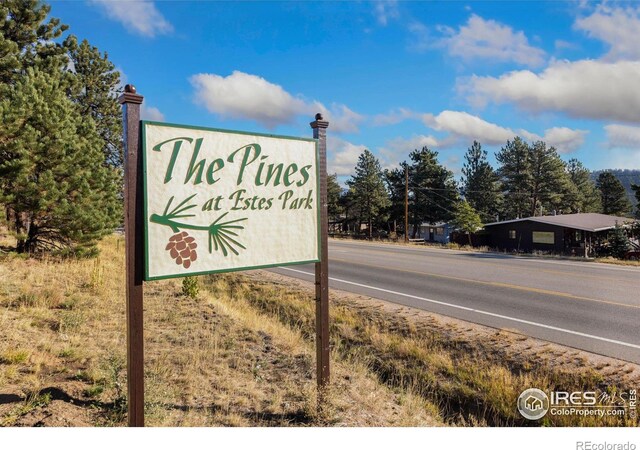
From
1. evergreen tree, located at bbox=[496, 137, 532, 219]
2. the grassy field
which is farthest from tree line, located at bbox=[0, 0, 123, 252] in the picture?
evergreen tree, located at bbox=[496, 137, 532, 219]

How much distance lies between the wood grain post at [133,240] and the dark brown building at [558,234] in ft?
106

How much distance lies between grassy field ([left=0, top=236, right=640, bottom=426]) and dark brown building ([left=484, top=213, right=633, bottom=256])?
27.4m

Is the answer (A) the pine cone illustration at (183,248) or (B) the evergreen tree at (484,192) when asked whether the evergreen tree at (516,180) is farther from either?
(A) the pine cone illustration at (183,248)

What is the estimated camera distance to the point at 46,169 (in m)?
11.7

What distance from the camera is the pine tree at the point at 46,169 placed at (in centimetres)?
1040

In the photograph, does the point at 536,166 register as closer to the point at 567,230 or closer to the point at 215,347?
the point at 567,230

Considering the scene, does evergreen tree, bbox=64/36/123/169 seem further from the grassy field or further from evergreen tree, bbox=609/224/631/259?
evergreen tree, bbox=609/224/631/259

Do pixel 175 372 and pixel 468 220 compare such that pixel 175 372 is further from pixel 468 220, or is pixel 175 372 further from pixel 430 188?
pixel 430 188

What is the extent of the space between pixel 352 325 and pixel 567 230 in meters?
29.8

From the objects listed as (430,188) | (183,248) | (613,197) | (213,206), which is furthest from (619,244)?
(613,197)

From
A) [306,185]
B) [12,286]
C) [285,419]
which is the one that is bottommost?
[285,419]

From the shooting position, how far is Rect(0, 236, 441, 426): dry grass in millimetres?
4145

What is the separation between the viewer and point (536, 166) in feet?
A: 175

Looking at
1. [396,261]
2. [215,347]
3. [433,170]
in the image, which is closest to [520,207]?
[433,170]
